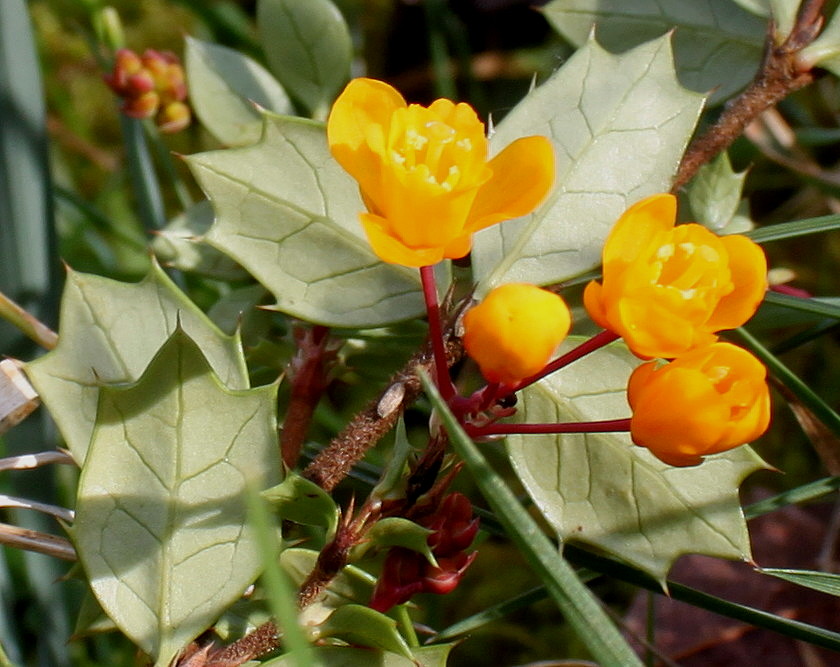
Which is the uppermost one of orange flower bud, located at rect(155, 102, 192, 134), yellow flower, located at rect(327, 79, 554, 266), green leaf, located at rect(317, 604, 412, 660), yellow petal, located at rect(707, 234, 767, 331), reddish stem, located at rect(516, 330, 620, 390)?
yellow flower, located at rect(327, 79, 554, 266)

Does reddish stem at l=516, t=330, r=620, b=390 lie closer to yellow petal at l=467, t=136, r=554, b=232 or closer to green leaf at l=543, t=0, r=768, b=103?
yellow petal at l=467, t=136, r=554, b=232

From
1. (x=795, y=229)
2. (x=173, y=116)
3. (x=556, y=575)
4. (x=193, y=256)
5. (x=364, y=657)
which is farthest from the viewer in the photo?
(x=173, y=116)

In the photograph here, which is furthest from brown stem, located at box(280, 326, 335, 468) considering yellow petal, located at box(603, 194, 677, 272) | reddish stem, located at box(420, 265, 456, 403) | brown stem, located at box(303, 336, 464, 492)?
yellow petal, located at box(603, 194, 677, 272)

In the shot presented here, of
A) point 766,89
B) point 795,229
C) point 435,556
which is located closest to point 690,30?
point 766,89

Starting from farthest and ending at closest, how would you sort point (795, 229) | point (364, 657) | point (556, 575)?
point (795, 229) < point (364, 657) < point (556, 575)

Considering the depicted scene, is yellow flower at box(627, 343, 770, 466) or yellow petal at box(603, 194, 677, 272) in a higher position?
yellow petal at box(603, 194, 677, 272)

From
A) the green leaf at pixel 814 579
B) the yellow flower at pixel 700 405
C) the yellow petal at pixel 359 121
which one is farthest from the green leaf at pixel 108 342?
the green leaf at pixel 814 579

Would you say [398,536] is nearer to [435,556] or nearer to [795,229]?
[435,556]
